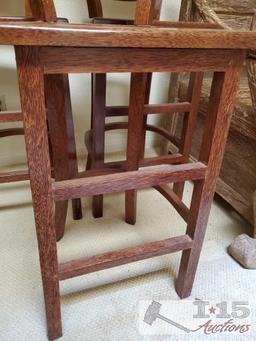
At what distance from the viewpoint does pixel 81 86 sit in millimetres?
1533

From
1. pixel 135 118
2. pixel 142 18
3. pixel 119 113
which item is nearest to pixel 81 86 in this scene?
pixel 119 113

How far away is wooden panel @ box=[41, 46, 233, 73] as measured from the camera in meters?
0.48

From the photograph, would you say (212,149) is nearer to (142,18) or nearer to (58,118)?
(142,18)

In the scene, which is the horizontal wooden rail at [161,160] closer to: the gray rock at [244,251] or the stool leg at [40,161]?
the gray rock at [244,251]

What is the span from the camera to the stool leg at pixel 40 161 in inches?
18.5

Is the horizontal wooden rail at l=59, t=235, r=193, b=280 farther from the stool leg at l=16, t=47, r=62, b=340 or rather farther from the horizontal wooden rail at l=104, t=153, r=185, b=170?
the horizontal wooden rail at l=104, t=153, r=185, b=170

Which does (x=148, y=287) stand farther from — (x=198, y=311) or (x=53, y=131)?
(x=53, y=131)

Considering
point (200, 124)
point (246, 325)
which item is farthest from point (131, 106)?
point (246, 325)

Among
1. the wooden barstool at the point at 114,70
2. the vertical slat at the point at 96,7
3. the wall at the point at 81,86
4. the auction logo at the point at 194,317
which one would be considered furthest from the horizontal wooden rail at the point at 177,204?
the wall at the point at 81,86

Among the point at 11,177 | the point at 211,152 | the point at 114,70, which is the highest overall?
the point at 114,70

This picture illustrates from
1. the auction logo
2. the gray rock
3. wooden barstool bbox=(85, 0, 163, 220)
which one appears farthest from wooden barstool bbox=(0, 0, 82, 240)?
the gray rock

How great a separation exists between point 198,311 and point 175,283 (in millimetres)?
105

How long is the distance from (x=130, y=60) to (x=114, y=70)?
33 millimetres

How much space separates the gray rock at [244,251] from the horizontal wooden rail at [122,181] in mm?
449
